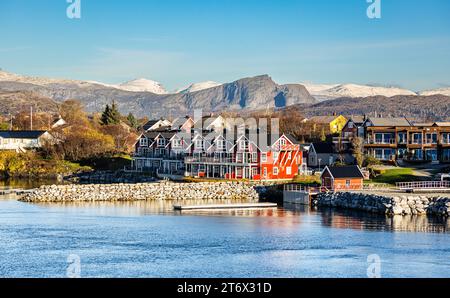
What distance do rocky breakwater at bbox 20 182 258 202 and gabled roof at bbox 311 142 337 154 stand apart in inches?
497

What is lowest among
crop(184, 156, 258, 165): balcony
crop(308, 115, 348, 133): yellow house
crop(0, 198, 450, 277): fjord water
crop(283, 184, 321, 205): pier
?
crop(0, 198, 450, 277): fjord water

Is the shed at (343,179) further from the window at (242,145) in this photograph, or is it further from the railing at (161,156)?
the railing at (161,156)

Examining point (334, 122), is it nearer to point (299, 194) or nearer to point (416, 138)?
point (416, 138)

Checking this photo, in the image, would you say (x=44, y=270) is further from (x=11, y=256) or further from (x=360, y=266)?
(x=360, y=266)

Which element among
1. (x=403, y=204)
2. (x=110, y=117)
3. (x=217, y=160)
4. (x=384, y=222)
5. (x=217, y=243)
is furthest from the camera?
(x=110, y=117)

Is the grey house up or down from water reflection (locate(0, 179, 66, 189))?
up

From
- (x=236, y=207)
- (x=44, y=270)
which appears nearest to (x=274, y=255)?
(x=44, y=270)

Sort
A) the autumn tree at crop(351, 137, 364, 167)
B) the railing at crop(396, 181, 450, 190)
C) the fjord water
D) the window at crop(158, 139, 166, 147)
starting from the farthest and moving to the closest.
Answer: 1. the window at crop(158, 139, 166, 147)
2. the autumn tree at crop(351, 137, 364, 167)
3. the railing at crop(396, 181, 450, 190)
4. the fjord water

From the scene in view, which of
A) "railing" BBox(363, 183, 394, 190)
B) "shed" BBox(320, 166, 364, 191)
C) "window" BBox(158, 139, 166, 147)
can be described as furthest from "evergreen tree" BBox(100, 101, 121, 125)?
"railing" BBox(363, 183, 394, 190)

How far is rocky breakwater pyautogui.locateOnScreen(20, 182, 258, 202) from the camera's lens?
161 ft

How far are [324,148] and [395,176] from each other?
36.6 feet

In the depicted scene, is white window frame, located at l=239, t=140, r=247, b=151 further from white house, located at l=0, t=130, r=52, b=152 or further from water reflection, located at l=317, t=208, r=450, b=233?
white house, located at l=0, t=130, r=52, b=152

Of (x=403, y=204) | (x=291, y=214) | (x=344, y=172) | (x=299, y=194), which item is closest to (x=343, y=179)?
(x=344, y=172)

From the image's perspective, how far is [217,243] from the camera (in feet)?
105
